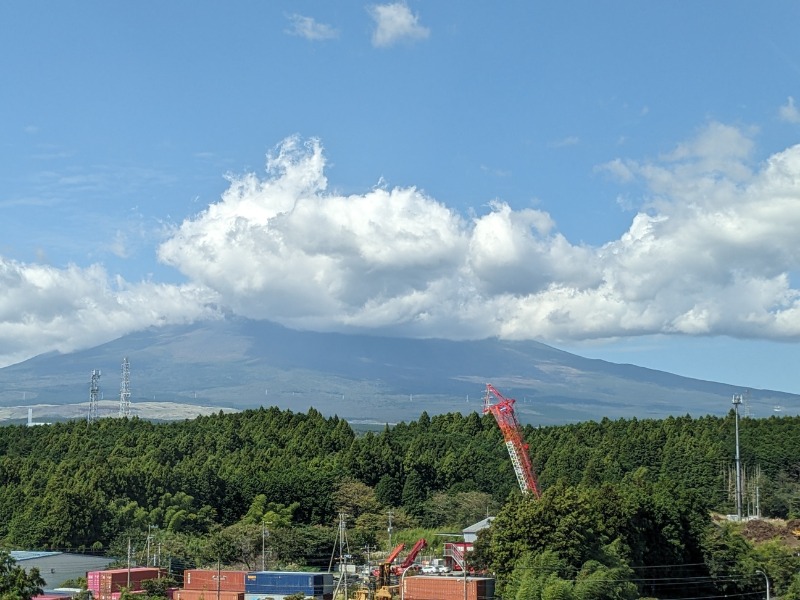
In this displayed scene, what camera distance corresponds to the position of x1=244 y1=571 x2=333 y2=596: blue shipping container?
2184 inches

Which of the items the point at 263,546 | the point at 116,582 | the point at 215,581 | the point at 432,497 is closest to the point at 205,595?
the point at 215,581

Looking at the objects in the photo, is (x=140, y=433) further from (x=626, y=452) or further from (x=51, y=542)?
(x=626, y=452)

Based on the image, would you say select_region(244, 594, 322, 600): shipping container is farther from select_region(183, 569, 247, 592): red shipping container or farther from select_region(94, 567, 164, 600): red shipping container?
select_region(94, 567, 164, 600): red shipping container

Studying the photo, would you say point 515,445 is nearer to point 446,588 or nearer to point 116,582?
point 446,588

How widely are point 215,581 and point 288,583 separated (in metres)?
4.46

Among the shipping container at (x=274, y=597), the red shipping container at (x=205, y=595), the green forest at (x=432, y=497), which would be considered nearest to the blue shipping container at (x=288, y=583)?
the shipping container at (x=274, y=597)

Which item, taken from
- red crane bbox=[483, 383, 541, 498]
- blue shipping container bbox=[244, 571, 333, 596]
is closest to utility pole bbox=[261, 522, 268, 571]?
blue shipping container bbox=[244, 571, 333, 596]

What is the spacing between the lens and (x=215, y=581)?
57.9 metres

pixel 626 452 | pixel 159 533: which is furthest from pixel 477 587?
pixel 626 452

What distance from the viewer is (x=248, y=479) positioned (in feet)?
271

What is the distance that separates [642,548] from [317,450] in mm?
41147

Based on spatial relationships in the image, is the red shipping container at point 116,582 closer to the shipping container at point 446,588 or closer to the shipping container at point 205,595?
the shipping container at point 205,595

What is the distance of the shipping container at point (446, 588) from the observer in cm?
5059

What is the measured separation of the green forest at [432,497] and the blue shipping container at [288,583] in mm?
7890
